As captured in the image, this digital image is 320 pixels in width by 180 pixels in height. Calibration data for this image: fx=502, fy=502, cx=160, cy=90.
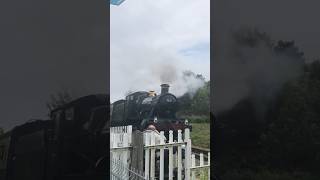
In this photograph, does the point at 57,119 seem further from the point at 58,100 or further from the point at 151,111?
the point at 151,111

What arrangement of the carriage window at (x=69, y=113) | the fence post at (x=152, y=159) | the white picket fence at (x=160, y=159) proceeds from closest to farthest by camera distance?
the carriage window at (x=69, y=113)
the white picket fence at (x=160, y=159)
the fence post at (x=152, y=159)

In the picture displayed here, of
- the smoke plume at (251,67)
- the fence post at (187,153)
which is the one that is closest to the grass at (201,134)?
the fence post at (187,153)

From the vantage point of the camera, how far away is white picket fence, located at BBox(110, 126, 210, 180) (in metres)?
3.23

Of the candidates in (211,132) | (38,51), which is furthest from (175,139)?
(38,51)

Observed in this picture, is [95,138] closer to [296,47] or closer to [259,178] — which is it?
[259,178]

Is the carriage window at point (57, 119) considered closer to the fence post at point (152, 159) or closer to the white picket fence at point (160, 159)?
the white picket fence at point (160, 159)

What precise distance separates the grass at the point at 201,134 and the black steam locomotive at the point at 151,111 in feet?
0.22

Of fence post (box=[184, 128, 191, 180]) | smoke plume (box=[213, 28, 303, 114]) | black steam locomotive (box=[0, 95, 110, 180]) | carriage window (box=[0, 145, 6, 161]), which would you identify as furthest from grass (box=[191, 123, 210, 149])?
carriage window (box=[0, 145, 6, 161])

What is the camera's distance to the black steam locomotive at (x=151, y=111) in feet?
10.7

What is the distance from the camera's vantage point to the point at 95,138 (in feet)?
9.66

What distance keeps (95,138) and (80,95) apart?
27cm

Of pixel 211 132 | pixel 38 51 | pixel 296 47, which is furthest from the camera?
pixel 211 132

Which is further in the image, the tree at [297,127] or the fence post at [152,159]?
the fence post at [152,159]

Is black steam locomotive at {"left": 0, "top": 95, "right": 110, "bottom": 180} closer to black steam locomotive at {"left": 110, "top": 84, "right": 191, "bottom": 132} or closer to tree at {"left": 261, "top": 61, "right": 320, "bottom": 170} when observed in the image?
black steam locomotive at {"left": 110, "top": 84, "right": 191, "bottom": 132}
